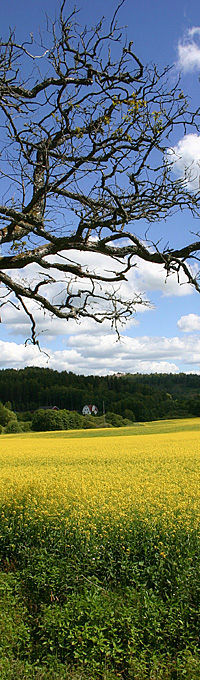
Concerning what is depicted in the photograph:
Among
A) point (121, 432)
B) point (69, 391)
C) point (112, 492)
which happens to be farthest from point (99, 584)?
point (69, 391)

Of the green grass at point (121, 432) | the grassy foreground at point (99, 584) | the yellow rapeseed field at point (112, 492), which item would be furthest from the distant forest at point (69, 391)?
the grassy foreground at point (99, 584)

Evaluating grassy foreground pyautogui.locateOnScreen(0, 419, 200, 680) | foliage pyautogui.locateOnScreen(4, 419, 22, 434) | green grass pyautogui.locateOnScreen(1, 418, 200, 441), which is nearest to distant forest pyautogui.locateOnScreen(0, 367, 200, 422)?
foliage pyautogui.locateOnScreen(4, 419, 22, 434)

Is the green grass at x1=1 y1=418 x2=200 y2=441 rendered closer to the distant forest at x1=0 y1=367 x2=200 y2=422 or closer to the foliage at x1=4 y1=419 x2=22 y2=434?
the foliage at x1=4 y1=419 x2=22 y2=434

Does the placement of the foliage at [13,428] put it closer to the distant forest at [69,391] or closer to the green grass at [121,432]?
the green grass at [121,432]

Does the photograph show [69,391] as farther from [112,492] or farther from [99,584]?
[99,584]

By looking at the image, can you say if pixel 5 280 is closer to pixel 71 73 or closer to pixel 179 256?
pixel 179 256

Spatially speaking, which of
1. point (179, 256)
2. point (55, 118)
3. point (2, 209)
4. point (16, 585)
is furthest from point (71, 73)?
point (16, 585)

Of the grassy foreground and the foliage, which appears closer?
the grassy foreground

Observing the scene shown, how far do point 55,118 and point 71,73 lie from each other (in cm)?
76

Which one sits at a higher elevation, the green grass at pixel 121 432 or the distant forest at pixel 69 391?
the distant forest at pixel 69 391

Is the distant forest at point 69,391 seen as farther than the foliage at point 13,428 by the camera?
Yes

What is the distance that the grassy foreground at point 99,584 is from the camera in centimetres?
495

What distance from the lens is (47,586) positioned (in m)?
5.91

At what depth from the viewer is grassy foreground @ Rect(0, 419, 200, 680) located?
495 cm
